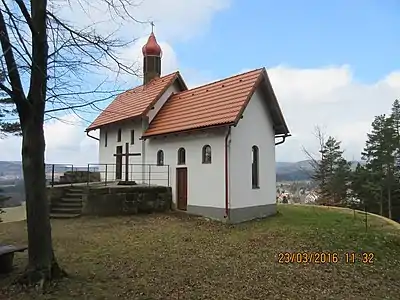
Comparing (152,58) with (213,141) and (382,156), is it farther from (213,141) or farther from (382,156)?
(382,156)

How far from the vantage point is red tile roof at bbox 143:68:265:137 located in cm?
1711

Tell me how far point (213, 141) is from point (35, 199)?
424 inches

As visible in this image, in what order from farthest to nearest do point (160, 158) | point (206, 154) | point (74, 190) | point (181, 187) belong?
1. point (160, 158)
2. point (74, 190)
3. point (181, 187)
4. point (206, 154)

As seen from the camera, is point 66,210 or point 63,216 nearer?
point 63,216

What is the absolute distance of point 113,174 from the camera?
25156 mm

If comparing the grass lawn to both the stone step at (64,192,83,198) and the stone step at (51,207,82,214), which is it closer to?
the stone step at (51,207,82,214)

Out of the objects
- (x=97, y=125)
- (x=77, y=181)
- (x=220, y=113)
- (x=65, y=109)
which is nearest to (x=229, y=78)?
(x=220, y=113)

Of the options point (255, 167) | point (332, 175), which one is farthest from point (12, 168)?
point (332, 175)

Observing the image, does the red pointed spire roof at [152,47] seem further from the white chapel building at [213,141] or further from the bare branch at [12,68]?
the bare branch at [12,68]

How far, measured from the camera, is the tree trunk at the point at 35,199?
7.27 meters

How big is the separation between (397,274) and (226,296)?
15.3 ft

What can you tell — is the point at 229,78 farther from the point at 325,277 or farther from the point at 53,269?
the point at 53,269

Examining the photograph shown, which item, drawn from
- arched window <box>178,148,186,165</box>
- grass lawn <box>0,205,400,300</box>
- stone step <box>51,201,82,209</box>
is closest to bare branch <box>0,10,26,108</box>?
grass lawn <box>0,205,400,300</box>
